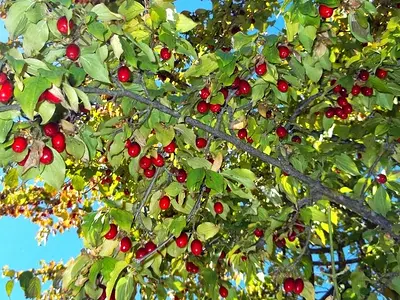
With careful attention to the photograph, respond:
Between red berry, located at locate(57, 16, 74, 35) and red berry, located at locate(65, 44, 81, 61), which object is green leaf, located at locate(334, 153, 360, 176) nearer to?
red berry, located at locate(65, 44, 81, 61)

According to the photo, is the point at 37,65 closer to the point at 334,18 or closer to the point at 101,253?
the point at 101,253

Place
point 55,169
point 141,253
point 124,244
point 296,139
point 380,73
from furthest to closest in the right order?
point 296,139, point 380,73, point 141,253, point 124,244, point 55,169

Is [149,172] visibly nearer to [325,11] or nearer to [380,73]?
[325,11]

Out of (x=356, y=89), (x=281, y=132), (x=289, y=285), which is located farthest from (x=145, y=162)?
(x=356, y=89)

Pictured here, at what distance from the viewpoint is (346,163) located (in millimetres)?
3146

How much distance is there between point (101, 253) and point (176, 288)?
2.79ft

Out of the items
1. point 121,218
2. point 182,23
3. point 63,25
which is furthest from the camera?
point 182,23

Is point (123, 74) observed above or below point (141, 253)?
above

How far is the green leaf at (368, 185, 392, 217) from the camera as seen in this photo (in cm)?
303

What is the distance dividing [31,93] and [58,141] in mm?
631

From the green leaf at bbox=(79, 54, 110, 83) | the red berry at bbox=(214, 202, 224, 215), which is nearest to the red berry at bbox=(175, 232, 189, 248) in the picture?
the red berry at bbox=(214, 202, 224, 215)

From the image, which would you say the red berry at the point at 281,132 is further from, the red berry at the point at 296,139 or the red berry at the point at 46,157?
the red berry at the point at 46,157

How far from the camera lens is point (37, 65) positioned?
188cm

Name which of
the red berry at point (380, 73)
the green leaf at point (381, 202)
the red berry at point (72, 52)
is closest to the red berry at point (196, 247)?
the green leaf at point (381, 202)
